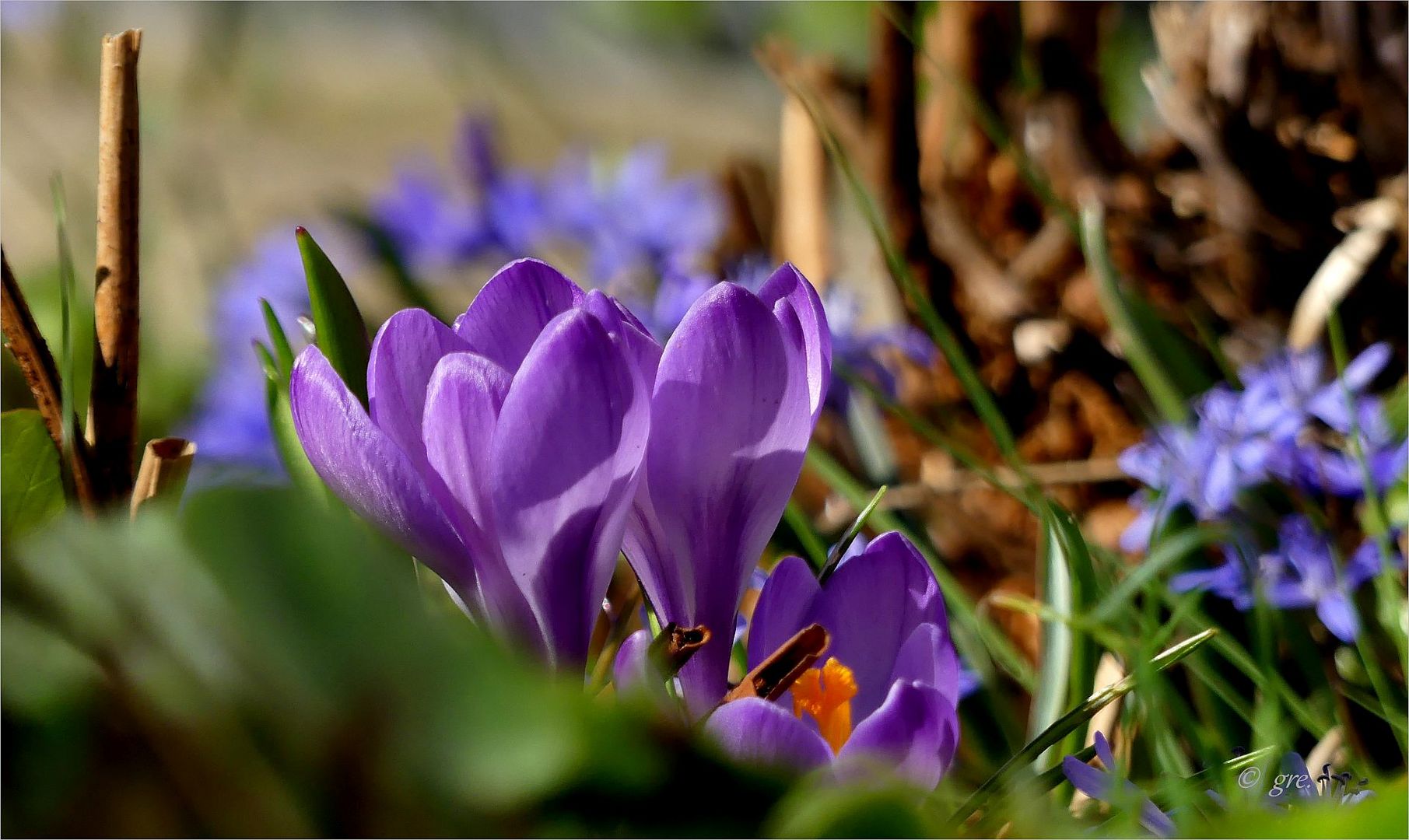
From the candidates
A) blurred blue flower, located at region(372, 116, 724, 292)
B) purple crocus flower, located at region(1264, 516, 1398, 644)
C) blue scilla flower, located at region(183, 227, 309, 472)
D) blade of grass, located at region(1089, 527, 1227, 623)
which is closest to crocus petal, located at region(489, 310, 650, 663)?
blade of grass, located at region(1089, 527, 1227, 623)

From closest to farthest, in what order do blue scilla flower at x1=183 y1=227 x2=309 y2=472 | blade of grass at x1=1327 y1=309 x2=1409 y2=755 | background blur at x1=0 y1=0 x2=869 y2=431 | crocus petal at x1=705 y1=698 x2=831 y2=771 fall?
crocus petal at x1=705 y1=698 x2=831 y2=771 < blade of grass at x1=1327 y1=309 x2=1409 y2=755 < blue scilla flower at x1=183 y1=227 x2=309 y2=472 < background blur at x1=0 y1=0 x2=869 y2=431

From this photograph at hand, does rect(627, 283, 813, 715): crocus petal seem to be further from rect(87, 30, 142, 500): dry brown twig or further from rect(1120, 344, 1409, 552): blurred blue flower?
rect(1120, 344, 1409, 552): blurred blue flower

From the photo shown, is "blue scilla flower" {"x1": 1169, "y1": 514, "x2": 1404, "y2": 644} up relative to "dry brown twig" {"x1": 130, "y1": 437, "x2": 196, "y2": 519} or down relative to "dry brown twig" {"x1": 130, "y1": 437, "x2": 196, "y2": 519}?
down

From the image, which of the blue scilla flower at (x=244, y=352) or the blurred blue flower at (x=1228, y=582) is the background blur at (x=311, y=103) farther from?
the blurred blue flower at (x=1228, y=582)

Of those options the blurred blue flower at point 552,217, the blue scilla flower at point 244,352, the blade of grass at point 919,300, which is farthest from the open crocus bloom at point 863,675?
the blurred blue flower at point 552,217

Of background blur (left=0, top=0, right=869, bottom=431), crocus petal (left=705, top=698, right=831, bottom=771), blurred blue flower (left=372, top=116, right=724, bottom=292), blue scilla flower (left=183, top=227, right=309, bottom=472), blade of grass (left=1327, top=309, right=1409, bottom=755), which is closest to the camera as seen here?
crocus petal (left=705, top=698, right=831, bottom=771)

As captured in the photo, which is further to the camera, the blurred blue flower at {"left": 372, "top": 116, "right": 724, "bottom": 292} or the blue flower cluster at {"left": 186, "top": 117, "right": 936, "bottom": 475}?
the blurred blue flower at {"left": 372, "top": 116, "right": 724, "bottom": 292}

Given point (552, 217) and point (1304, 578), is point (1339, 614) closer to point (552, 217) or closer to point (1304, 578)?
point (1304, 578)
